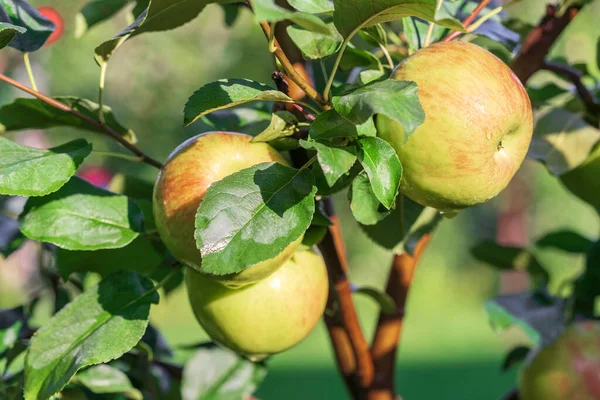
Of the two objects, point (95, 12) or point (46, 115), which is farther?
point (95, 12)

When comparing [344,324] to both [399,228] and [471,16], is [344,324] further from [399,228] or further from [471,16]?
[471,16]

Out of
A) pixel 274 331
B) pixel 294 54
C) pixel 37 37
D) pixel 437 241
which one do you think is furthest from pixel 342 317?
pixel 437 241

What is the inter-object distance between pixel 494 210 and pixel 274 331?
7137mm

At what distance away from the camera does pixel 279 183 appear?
0.50 m

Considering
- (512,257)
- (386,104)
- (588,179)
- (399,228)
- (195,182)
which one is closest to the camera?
(386,104)

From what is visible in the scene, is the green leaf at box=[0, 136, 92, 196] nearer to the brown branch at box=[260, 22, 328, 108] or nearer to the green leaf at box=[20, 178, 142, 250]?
the green leaf at box=[20, 178, 142, 250]

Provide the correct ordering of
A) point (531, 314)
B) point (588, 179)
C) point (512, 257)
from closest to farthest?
point (588, 179) → point (531, 314) → point (512, 257)

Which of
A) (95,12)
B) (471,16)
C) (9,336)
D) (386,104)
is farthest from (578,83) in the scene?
(9,336)

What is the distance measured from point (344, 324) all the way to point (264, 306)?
182 mm

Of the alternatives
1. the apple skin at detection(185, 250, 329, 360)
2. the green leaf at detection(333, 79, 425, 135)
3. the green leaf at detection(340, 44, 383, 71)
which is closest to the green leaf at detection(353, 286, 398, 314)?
the apple skin at detection(185, 250, 329, 360)

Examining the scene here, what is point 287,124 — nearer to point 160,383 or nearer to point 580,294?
point 160,383

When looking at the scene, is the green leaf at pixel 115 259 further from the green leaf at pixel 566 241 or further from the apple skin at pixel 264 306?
the green leaf at pixel 566 241

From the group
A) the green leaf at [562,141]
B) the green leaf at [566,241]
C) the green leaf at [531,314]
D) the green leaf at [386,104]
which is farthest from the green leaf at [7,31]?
the green leaf at [566,241]

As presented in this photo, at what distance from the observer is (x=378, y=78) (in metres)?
0.54
